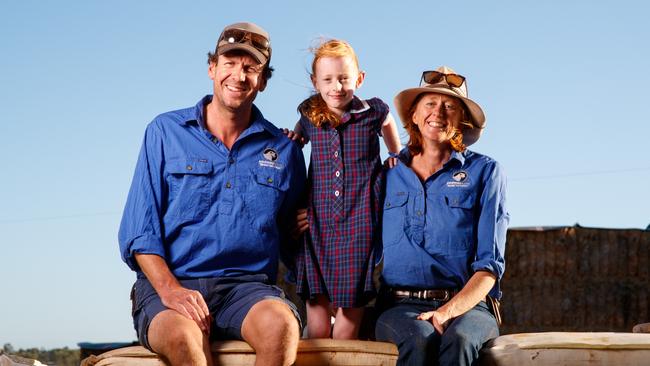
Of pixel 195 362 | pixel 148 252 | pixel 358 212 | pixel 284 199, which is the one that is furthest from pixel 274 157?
pixel 195 362

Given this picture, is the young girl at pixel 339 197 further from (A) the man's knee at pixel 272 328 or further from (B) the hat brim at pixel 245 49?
(A) the man's knee at pixel 272 328

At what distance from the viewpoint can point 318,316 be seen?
409 cm

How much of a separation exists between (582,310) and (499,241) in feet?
21.8

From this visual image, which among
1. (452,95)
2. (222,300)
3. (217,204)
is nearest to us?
(222,300)

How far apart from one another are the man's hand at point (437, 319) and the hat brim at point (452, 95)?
0.89 m

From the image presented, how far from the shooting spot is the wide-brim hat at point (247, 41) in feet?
12.8

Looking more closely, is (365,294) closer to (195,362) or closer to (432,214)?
(432,214)

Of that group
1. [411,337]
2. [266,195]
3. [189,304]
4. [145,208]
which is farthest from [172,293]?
[411,337]

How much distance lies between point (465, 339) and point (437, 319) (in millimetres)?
148

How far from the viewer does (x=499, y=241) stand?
392 centimetres

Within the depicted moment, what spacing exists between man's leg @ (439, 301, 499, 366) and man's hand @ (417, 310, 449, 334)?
26mm

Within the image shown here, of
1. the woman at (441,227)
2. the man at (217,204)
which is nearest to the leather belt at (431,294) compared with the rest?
the woman at (441,227)

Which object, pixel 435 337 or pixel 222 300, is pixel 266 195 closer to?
pixel 222 300

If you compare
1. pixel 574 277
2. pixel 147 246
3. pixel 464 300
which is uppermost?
pixel 147 246
